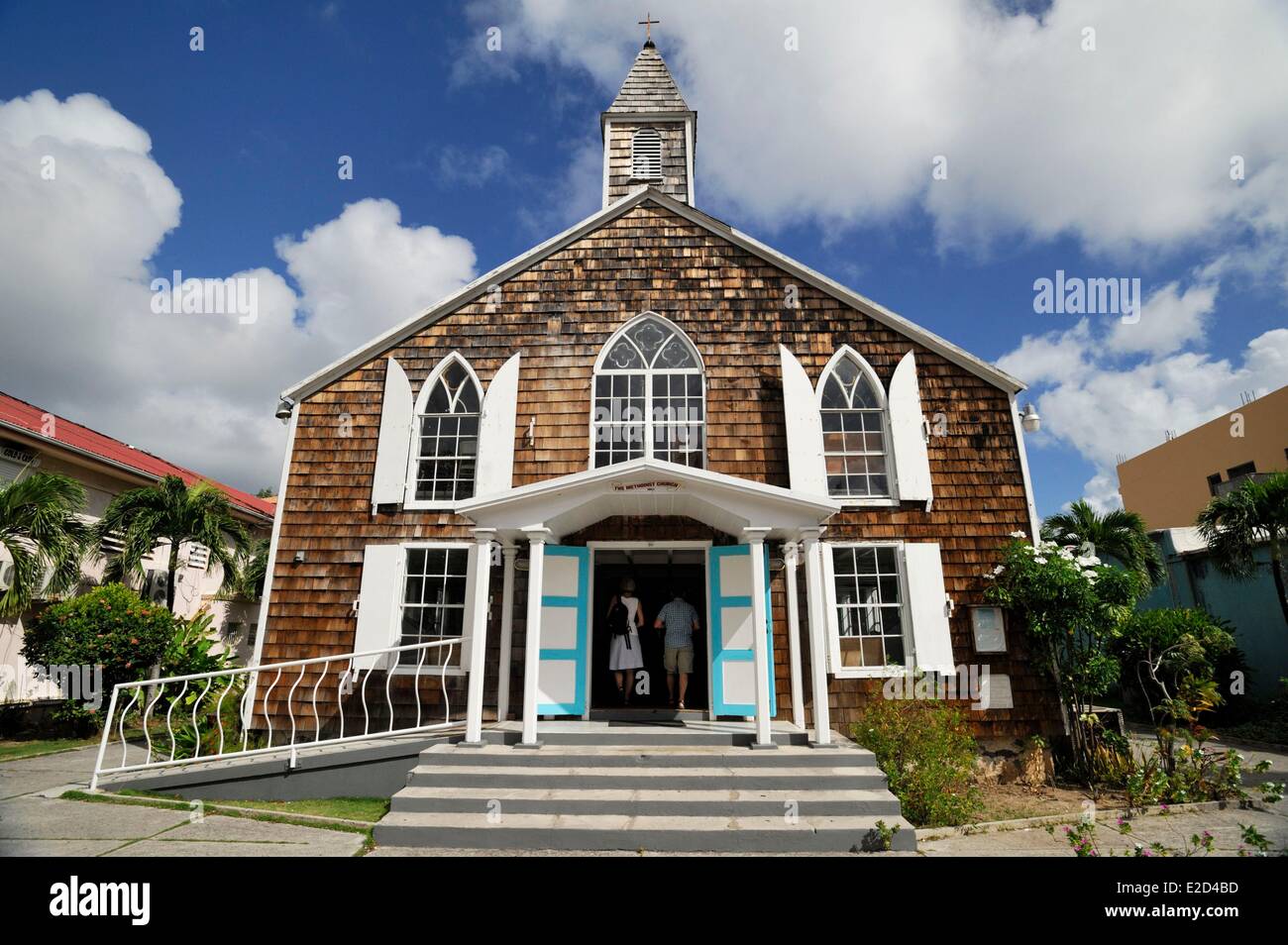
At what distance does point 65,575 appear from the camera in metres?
11.0

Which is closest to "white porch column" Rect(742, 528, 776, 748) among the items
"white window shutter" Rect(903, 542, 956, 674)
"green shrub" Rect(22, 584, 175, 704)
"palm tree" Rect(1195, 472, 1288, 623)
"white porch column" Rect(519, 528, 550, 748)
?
"white porch column" Rect(519, 528, 550, 748)

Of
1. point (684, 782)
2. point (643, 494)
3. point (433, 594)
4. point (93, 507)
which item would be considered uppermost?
point (93, 507)

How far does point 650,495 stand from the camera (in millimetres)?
7680

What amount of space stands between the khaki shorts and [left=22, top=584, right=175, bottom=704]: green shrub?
31.2 feet

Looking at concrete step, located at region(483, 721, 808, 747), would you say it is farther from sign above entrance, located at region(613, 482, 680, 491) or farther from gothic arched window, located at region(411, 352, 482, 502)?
gothic arched window, located at region(411, 352, 482, 502)

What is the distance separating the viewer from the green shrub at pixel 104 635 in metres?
10.7

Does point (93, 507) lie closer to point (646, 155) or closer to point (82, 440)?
point (82, 440)

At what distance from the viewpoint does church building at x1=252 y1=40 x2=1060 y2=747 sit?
8055 mm

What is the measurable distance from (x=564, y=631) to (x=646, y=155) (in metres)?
10.1

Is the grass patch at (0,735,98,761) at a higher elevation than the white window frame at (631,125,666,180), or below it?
below

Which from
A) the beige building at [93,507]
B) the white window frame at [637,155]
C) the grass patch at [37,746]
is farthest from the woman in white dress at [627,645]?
the beige building at [93,507]

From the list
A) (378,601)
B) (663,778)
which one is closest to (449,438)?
(378,601)

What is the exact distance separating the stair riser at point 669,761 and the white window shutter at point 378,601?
8.36 ft
